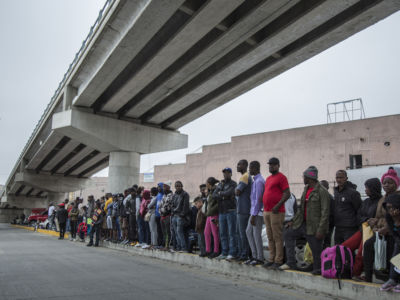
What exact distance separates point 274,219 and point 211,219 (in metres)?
2.16

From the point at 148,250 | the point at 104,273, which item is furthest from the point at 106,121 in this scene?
the point at 104,273

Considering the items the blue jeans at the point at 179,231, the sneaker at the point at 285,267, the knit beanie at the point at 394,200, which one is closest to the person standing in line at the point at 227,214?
the sneaker at the point at 285,267

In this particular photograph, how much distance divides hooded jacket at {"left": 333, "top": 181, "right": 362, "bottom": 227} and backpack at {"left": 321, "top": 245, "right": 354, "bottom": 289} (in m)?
0.47

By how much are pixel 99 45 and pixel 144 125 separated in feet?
25.7

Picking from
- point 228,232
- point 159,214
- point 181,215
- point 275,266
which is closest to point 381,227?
point 275,266

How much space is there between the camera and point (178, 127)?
23.5 m

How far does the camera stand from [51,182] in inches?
1778

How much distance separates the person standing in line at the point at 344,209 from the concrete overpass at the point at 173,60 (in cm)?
643

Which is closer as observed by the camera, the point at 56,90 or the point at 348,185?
the point at 348,185

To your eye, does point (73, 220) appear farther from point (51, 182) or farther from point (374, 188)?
point (51, 182)

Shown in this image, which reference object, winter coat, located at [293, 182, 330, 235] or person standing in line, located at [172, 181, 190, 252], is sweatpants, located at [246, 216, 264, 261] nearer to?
winter coat, located at [293, 182, 330, 235]

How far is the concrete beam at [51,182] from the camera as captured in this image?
42031 mm

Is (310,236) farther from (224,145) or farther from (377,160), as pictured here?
(224,145)

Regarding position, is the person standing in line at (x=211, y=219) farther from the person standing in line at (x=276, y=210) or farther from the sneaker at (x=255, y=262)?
the person standing in line at (x=276, y=210)
